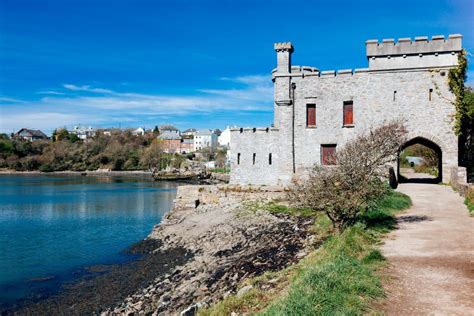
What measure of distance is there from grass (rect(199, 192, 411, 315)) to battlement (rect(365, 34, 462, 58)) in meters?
14.5

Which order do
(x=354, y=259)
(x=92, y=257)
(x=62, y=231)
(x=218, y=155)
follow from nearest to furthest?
(x=354, y=259)
(x=92, y=257)
(x=62, y=231)
(x=218, y=155)

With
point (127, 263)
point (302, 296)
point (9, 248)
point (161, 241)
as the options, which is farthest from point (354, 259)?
point (9, 248)

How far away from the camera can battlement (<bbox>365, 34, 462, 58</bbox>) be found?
75.9 ft

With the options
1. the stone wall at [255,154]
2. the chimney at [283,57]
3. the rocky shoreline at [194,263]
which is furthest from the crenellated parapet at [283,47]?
the rocky shoreline at [194,263]

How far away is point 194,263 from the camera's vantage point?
1591 cm

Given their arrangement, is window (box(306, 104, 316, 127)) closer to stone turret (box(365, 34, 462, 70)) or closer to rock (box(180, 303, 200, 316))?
stone turret (box(365, 34, 462, 70))

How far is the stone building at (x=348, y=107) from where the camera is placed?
23547mm

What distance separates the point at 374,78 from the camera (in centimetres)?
2441

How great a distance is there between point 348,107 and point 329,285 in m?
19.3

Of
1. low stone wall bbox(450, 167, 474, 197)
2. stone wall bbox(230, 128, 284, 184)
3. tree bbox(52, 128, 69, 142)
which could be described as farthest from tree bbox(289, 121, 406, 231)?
tree bbox(52, 128, 69, 142)

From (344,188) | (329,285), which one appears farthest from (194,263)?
(329,285)

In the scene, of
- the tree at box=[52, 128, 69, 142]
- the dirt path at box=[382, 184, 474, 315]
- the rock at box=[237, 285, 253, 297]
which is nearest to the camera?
the dirt path at box=[382, 184, 474, 315]

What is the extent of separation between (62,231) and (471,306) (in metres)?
25.1

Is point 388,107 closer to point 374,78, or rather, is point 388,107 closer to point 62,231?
point 374,78
